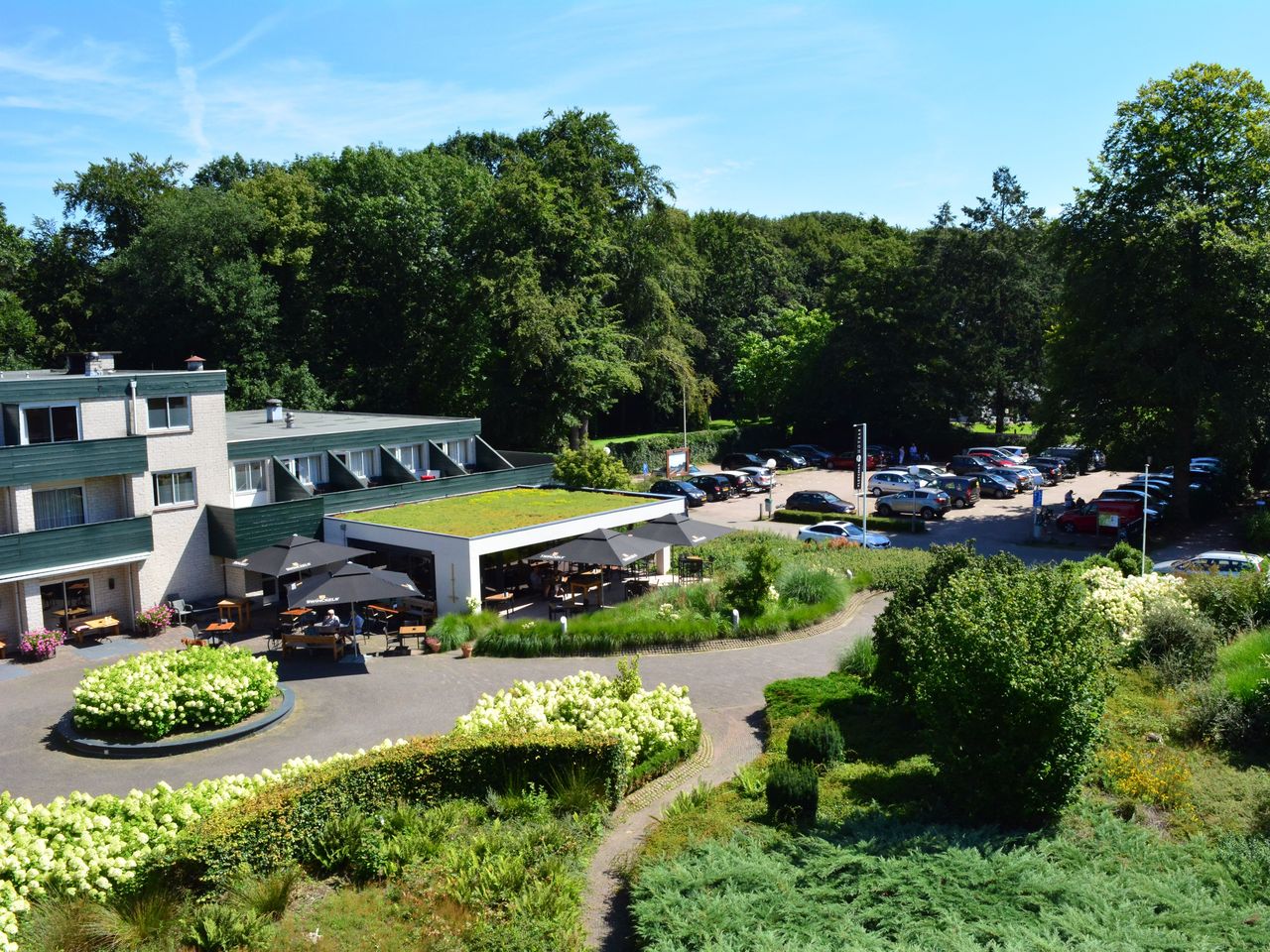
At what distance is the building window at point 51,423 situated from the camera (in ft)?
80.3

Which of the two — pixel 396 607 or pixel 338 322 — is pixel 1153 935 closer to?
pixel 396 607

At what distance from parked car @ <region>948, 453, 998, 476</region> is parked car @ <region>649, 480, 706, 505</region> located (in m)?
15.2

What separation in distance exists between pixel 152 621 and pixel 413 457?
11.3 meters

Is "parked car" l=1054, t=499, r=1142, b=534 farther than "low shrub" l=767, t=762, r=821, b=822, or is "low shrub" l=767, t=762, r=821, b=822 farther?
"parked car" l=1054, t=499, r=1142, b=534

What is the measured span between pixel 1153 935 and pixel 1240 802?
413cm

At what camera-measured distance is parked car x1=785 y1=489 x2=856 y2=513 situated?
140 ft

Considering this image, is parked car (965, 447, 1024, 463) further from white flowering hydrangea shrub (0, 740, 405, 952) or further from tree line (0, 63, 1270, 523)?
white flowering hydrangea shrub (0, 740, 405, 952)

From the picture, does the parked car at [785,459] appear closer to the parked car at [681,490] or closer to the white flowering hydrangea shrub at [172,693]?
the parked car at [681,490]

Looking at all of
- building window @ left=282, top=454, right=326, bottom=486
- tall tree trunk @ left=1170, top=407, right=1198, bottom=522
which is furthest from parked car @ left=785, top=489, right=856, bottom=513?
building window @ left=282, top=454, right=326, bottom=486

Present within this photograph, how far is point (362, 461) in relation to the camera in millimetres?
32562

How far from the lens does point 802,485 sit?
5131 cm

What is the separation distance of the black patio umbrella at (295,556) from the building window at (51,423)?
5.29 meters

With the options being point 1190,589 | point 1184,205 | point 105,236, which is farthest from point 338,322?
point 1190,589

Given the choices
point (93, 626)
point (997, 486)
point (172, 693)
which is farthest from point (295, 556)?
point (997, 486)
